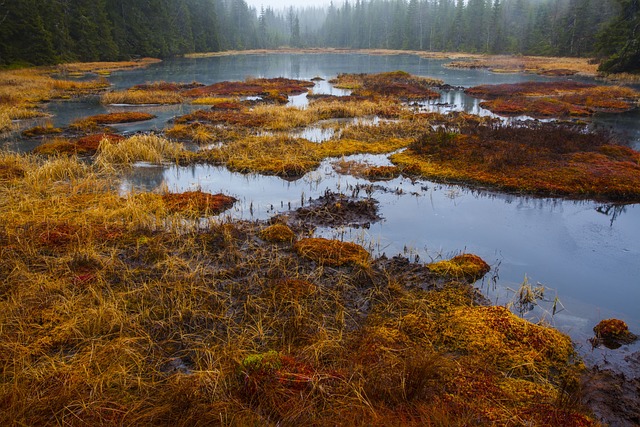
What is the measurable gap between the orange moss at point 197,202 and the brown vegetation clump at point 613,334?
737cm

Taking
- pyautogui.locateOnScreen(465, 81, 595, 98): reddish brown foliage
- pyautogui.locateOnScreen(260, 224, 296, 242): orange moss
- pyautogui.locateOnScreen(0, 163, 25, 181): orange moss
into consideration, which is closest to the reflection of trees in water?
pyautogui.locateOnScreen(260, 224, 296, 242): orange moss

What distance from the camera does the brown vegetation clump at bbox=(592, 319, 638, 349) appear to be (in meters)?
5.39

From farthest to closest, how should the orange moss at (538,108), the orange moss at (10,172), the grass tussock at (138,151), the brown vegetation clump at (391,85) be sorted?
the brown vegetation clump at (391,85), the orange moss at (538,108), the grass tussock at (138,151), the orange moss at (10,172)

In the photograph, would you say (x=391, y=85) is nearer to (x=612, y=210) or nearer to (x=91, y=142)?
(x=91, y=142)

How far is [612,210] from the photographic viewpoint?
9.88 m

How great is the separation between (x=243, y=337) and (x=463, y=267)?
404cm

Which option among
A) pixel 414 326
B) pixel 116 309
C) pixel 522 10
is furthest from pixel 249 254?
pixel 522 10

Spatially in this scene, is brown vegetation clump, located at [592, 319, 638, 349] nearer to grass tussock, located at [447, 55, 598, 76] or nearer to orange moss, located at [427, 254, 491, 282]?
orange moss, located at [427, 254, 491, 282]

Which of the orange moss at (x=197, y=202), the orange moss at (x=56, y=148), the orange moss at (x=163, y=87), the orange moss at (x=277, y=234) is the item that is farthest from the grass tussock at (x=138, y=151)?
the orange moss at (x=163, y=87)

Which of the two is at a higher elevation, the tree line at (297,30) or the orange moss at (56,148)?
the tree line at (297,30)

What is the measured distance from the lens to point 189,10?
87188mm

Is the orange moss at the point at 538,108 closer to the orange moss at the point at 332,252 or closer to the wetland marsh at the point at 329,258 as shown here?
the wetland marsh at the point at 329,258

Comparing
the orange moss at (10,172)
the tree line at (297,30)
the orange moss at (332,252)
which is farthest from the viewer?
the tree line at (297,30)

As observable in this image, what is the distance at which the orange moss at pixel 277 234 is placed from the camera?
8.16 m
